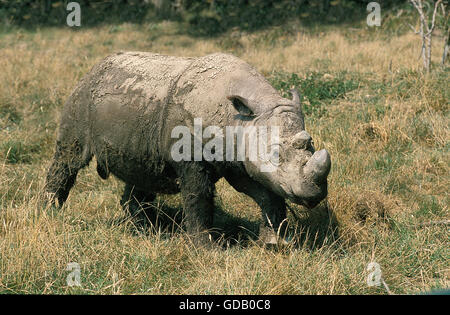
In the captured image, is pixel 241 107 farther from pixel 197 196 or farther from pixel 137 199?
pixel 137 199

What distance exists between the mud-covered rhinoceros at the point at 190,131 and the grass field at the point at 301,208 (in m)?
0.55

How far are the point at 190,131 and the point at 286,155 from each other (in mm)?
1089

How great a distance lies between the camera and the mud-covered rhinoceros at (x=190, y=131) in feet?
14.8

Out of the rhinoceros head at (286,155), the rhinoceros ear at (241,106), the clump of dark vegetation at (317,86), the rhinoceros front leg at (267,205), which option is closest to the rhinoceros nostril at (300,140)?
the rhinoceros head at (286,155)

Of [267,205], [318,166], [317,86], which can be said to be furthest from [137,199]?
[317,86]

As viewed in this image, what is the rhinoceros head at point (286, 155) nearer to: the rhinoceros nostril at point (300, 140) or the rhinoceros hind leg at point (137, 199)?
the rhinoceros nostril at point (300, 140)

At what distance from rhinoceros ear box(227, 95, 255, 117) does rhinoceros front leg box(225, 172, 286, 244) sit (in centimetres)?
64

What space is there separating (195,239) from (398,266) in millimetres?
1904

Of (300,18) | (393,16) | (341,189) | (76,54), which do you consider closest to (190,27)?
(300,18)

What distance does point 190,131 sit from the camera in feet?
16.8

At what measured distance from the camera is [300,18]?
59.7ft
